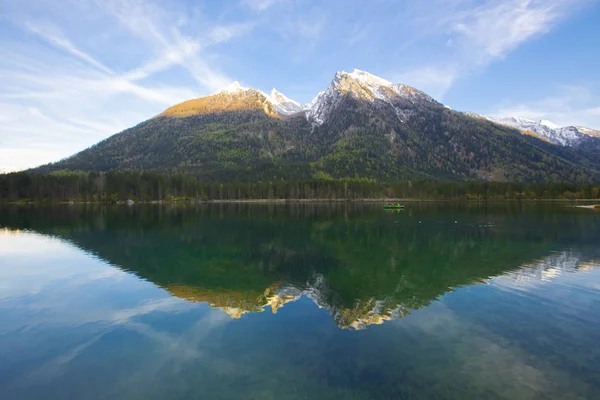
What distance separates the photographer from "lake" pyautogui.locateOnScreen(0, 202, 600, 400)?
14.9 meters

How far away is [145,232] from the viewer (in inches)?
2766

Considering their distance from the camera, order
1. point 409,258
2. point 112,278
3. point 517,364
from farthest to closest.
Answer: point 409,258 < point 112,278 < point 517,364

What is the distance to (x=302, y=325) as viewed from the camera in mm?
21859

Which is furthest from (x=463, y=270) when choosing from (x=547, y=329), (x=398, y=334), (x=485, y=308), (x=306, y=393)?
(x=306, y=393)

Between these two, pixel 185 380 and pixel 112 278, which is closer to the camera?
pixel 185 380

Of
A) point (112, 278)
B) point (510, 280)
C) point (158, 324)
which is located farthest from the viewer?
point (112, 278)

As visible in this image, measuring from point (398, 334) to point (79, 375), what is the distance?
54.6ft

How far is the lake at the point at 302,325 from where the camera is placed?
48.8 feet

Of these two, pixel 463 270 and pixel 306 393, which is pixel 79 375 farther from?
pixel 463 270

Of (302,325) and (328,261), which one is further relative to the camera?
(328,261)

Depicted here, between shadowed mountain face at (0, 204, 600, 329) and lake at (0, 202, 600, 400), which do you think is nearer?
lake at (0, 202, 600, 400)

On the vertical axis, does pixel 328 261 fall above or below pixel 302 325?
below

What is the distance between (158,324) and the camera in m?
22.5

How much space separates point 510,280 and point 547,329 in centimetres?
1231
